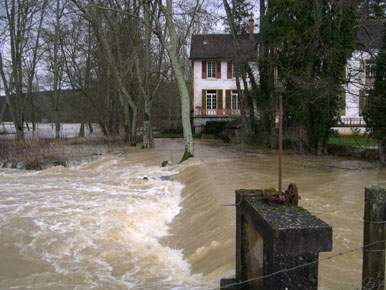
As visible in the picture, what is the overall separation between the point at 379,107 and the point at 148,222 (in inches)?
468

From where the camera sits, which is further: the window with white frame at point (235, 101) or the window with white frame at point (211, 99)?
the window with white frame at point (211, 99)

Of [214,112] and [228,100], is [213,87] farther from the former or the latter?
[214,112]

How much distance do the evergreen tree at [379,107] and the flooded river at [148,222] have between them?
123 cm

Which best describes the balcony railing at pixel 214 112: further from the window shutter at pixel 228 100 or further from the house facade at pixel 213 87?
the window shutter at pixel 228 100

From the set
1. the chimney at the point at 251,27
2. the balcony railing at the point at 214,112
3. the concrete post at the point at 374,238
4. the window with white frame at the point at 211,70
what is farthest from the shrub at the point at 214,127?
the concrete post at the point at 374,238

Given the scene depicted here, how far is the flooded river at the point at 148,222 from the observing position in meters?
7.91

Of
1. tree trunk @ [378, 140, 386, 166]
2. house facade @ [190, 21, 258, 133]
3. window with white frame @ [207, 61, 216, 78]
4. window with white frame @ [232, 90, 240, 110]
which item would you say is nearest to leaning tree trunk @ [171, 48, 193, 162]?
tree trunk @ [378, 140, 386, 166]

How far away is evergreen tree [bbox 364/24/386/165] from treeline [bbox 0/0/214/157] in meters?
8.09

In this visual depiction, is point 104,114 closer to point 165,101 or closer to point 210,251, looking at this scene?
point 165,101

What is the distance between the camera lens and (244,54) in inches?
1142

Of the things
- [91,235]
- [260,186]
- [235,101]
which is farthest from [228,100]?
[91,235]

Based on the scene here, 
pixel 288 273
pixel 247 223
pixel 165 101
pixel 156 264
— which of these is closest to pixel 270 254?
pixel 288 273

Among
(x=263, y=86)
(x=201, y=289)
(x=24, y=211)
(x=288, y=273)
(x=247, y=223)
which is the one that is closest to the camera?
(x=288, y=273)

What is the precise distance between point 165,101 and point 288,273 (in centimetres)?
4991
